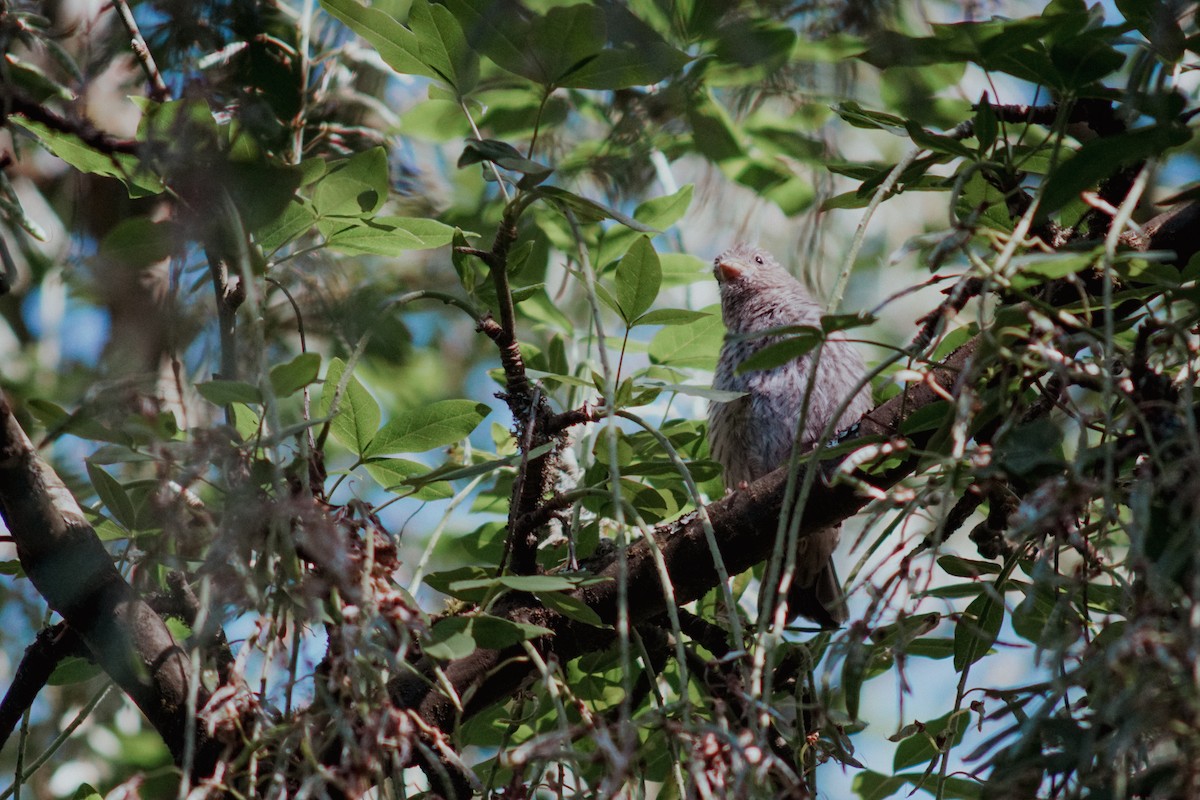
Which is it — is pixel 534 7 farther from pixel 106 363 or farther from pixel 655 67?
pixel 106 363

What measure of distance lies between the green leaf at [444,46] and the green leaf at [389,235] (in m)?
0.22

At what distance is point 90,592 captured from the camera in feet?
4.85

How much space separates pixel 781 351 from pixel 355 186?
0.80 metres

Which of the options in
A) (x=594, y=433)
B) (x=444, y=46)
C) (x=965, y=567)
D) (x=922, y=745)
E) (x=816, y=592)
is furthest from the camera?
(x=816, y=592)

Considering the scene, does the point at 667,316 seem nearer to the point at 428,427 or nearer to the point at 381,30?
the point at 428,427

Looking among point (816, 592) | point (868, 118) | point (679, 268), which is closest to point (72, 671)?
point (679, 268)

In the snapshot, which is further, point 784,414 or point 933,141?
point 784,414

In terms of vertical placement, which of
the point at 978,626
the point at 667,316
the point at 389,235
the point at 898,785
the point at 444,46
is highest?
the point at 444,46

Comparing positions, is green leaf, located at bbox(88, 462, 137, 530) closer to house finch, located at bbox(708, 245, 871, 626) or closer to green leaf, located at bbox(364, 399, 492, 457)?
green leaf, located at bbox(364, 399, 492, 457)

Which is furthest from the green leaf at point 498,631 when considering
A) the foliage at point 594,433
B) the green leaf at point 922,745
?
the green leaf at point 922,745

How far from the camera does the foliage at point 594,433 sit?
1.13 meters

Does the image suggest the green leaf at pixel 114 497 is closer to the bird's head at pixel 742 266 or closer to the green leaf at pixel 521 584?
the green leaf at pixel 521 584

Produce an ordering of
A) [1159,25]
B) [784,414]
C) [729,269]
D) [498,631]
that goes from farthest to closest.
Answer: [729,269]
[784,414]
[498,631]
[1159,25]

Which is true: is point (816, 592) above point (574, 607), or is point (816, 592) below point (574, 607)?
above
